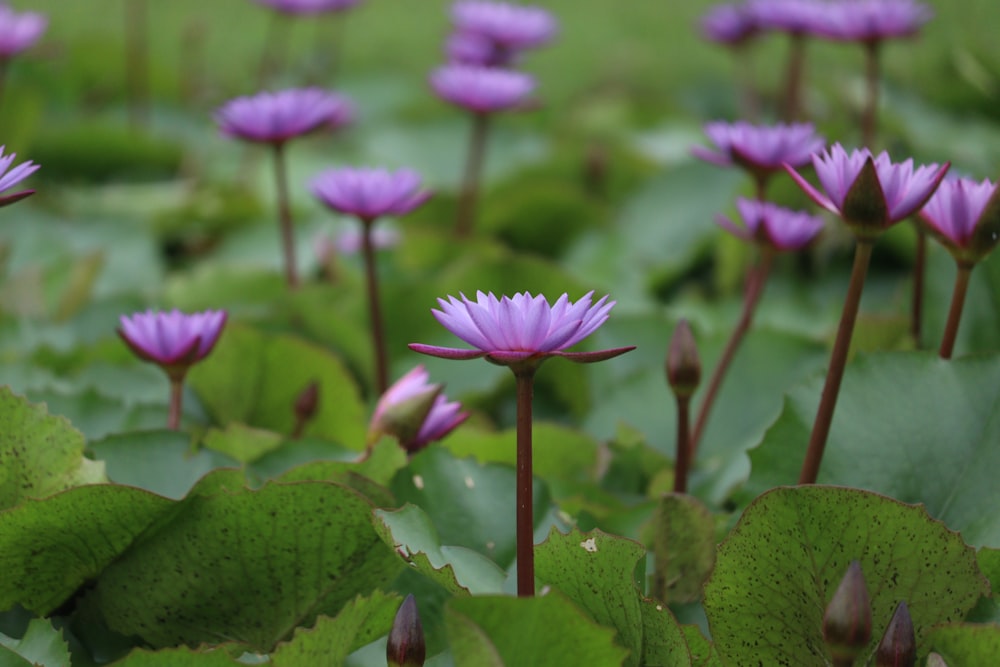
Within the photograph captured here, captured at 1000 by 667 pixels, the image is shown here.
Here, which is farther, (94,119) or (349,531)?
(94,119)

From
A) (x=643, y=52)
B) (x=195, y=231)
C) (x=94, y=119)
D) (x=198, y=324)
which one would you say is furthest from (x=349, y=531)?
(x=643, y=52)

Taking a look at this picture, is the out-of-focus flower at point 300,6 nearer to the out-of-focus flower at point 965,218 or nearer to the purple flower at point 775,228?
the purple flower at point 775,228

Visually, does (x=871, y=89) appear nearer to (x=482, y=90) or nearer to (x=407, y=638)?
(x=482, y=90)

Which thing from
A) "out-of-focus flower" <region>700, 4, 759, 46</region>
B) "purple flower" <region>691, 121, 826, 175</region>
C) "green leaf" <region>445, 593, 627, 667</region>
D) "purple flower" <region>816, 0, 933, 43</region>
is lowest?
"green leaf" <region>445, 593, 627, 667</region>

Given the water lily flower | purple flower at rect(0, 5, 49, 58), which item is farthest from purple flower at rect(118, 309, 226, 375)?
purple flower at rect(0, 5, 49, 58)

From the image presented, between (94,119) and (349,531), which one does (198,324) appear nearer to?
(349,531)

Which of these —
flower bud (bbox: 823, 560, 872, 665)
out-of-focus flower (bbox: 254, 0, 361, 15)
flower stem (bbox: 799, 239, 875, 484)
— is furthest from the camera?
out-of-focus flower (bbox: 254, 0, 361, 15)

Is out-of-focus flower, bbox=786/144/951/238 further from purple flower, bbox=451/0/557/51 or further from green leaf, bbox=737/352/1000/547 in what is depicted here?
purple flower, bbox=451/0/557/51
